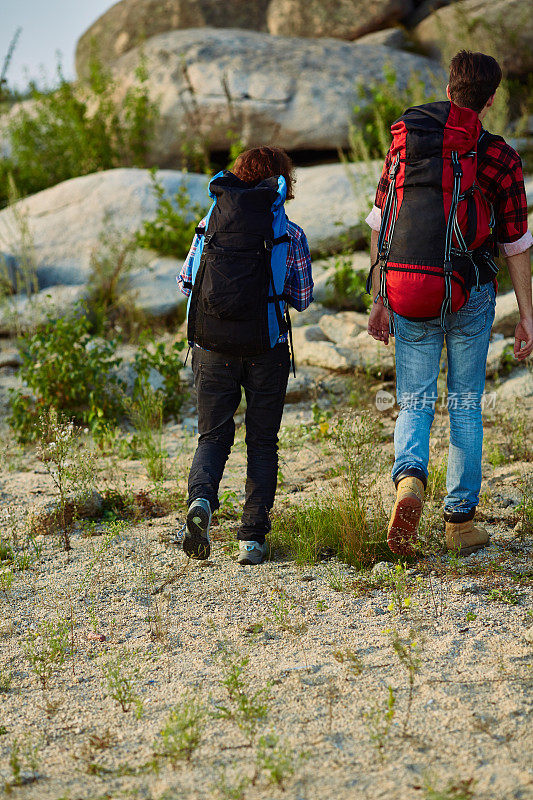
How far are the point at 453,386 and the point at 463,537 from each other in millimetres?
742

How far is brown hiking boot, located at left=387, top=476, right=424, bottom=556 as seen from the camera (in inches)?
137

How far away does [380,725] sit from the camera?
2650mm

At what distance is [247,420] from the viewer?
405 centimetres

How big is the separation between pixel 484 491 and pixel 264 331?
5.77 ft

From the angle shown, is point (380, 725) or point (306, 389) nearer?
point (380, 725)

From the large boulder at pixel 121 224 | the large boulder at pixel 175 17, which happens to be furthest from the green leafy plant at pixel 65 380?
the large boulder at pixel 175 17

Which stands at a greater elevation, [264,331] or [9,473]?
[264,331]

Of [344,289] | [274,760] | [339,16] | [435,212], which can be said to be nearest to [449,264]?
[435,212]

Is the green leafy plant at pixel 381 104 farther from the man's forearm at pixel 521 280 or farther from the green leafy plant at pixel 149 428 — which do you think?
the man's forearm at pixel 521 280

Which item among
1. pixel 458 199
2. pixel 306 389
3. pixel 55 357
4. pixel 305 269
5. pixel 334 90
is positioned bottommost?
pixel 306 389

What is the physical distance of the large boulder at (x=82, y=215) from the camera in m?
8.89

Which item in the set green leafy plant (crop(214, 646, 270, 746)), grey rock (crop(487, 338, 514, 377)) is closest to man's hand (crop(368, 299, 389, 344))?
green leafy plant (crop(214, 646, 270, 746))

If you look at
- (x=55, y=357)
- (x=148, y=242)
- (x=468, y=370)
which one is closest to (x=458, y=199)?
(x=468, y=370)

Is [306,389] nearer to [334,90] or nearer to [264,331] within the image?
[264,331]
